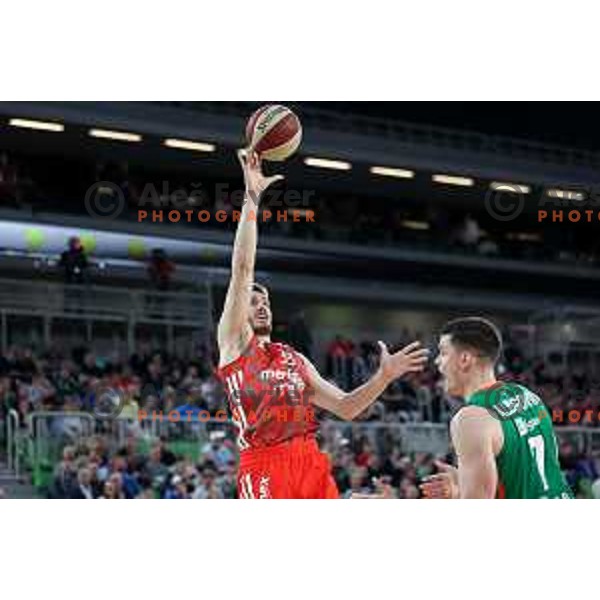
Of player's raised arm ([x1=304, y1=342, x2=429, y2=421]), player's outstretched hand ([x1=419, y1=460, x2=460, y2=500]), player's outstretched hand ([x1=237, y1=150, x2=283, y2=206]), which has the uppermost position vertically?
player's outstretched hand ([x1=237, y1=150, x2=283, y2=206])

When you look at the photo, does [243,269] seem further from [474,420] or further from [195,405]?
[195,405]

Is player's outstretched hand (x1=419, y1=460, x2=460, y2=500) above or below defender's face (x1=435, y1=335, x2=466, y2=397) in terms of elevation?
below

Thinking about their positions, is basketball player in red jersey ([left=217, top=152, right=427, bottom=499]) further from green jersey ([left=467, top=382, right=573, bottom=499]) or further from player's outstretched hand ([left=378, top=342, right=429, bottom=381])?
green jersey ([left=467, top=382, right=573, bottom=499])

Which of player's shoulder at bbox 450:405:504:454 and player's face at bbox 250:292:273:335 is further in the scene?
player's face at bbox 250:292:273:335

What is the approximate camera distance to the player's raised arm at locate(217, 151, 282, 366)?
1145 cm

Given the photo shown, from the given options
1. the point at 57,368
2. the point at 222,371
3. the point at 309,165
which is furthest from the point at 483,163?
the point at 222,371

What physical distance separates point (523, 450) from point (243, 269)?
3.21m

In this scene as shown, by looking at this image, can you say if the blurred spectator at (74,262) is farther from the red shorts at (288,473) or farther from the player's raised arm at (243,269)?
the red shorts at (288,473)

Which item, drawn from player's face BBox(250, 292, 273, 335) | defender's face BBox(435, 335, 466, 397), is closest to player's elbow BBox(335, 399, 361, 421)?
player's face BBox(250, 292, 273, 335)

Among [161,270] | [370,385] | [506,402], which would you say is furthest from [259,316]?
[161,270]

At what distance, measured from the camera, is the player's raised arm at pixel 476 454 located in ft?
28.8
